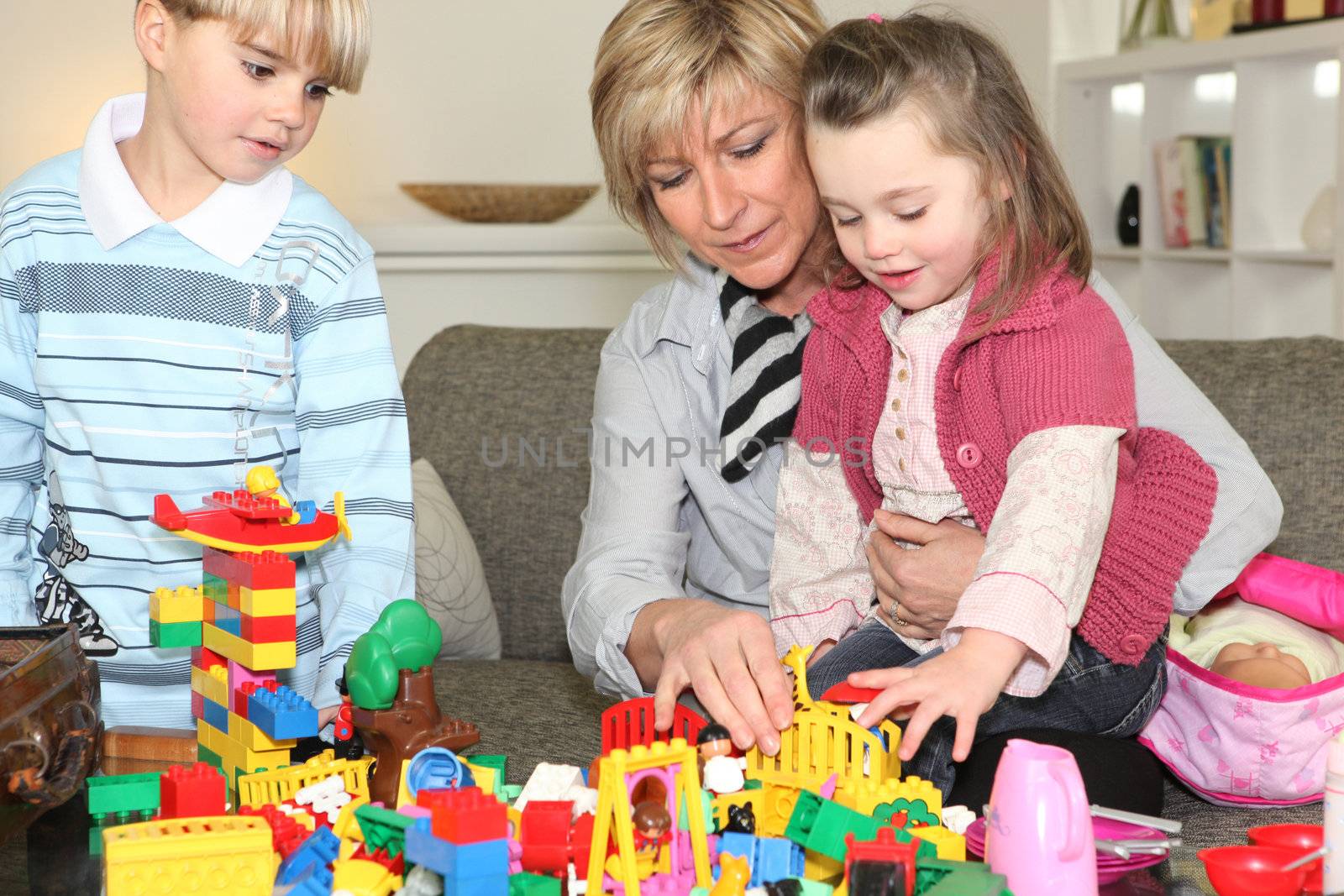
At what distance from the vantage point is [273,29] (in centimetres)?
124

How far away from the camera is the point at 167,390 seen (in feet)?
4.37

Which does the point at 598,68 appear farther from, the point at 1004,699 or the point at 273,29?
the point at 1004,699

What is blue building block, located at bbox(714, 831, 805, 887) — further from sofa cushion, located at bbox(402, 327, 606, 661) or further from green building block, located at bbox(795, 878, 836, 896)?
sofa cushion, located at bbox(402, 327, 606, 661)

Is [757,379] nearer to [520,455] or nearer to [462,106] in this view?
[520,455]

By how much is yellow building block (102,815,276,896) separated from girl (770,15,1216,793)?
1.84 feet

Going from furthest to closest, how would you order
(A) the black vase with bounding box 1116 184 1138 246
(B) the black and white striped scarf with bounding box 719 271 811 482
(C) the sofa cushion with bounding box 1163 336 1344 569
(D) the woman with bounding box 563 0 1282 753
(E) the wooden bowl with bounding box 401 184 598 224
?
(A) the black vase with bounding box 1116 184 1138 246, (E) the wooden bowl with bounding box 401 184 598 224, (C) the sofa cushion with bounding box 1163 336 1344 569, (B) the black and white striped scarf with bounding box 719 271 811 482, (D) the woman with bounding box 563 0 1282 753

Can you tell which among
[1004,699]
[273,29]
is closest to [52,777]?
[273,29]

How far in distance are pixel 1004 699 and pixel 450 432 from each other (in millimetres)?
1152

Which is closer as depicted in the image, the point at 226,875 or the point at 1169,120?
the point at 226,875

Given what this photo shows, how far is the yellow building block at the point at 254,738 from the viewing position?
971mm

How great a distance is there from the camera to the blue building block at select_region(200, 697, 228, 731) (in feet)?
3.35

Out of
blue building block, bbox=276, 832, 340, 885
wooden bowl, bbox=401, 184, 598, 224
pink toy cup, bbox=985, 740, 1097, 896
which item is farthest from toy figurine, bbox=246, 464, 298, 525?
wooden bowl, bbox=401, 184, 598, 224

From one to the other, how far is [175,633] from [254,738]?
137mm

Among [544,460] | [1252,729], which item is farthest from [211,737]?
[544,460]
